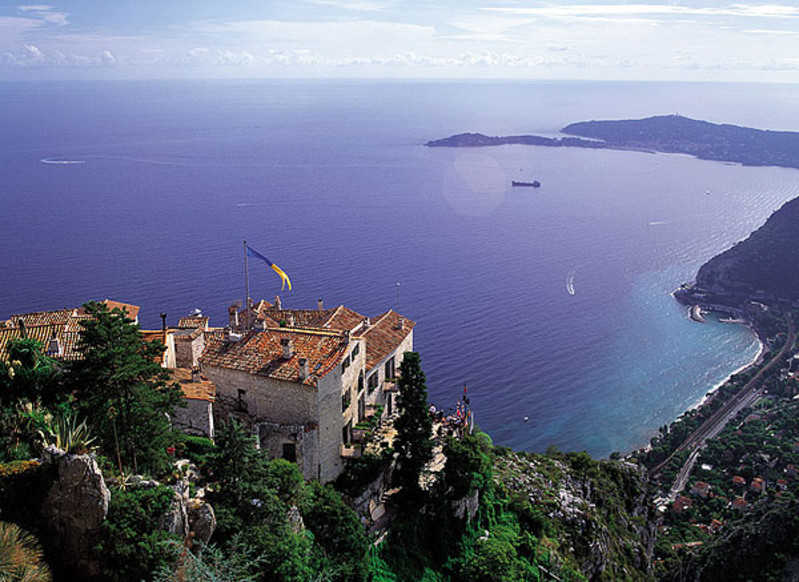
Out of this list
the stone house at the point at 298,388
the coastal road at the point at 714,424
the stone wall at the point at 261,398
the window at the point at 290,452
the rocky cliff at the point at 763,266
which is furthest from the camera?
the rocky cliff at the point at 763,266

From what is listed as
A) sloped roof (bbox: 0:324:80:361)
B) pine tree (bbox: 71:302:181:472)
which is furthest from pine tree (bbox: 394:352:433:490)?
sloped roof (bbox: 0:324:80:361)

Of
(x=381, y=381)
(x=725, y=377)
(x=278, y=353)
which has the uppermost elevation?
(x=278, y=353)

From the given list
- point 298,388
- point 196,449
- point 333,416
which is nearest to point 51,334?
point 196,449

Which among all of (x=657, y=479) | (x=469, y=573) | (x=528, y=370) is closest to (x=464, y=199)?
(x=528, y=370)

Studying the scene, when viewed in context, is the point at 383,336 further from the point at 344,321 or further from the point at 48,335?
the point at 48,335

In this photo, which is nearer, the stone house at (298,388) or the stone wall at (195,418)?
the stone wall at (195,418)

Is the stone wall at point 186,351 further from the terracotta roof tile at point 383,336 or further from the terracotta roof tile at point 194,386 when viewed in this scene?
the terracotta roof tile at point 383,336

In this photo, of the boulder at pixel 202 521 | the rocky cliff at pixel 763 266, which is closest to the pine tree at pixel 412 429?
the boulder at pixel 202 521
